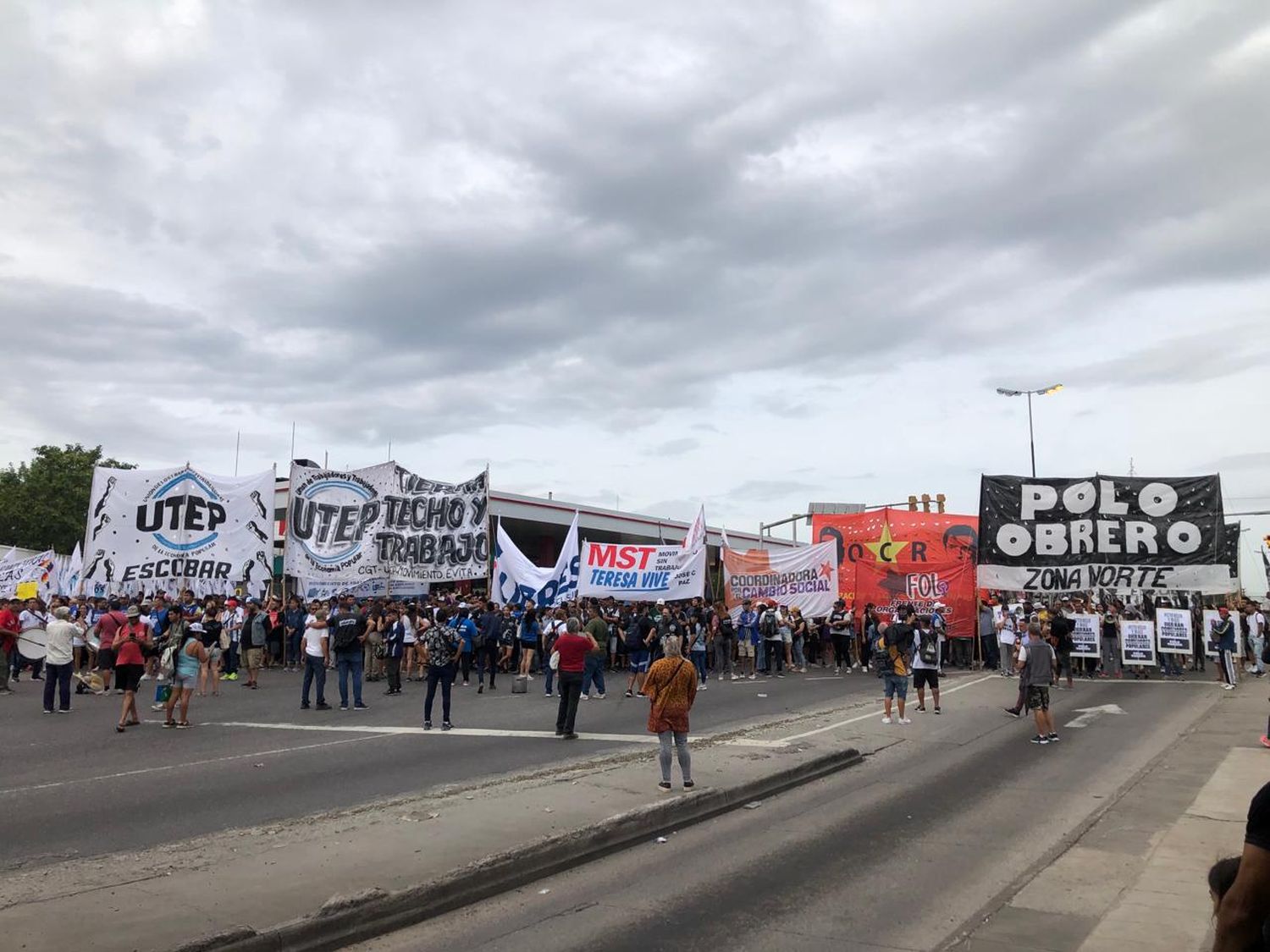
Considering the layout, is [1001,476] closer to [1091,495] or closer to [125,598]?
[1091,495]

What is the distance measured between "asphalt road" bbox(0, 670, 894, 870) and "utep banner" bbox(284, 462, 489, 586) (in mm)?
6238

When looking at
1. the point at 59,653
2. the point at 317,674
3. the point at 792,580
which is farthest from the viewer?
the point at 792,580

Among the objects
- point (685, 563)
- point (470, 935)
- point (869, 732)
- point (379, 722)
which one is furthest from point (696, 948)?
point (685, 563)

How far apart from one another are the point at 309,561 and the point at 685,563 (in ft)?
32.0

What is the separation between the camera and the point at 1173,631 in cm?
2375

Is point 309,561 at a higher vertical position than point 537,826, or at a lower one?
higher

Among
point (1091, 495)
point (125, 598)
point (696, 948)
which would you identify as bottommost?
point (696, 948)

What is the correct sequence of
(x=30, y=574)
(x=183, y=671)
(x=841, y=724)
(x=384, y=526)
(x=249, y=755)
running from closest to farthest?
1. (x=249, y=755)
2. (x=183, y=671)
3. (x=841, y=724)
4. (x=384, y=526)
5. (x=30, y=574)

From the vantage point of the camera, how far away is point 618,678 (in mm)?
23125

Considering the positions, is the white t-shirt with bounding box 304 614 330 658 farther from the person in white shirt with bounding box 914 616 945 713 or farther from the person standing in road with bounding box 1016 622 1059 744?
the person standing in road with bounding box 1016 622 1059 744

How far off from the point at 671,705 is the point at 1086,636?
17.7m

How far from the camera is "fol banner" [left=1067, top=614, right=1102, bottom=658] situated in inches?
923

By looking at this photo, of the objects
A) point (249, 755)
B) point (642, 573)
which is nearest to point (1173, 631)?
point (642, 573)

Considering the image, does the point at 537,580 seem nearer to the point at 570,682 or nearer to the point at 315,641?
the point at 315,641
